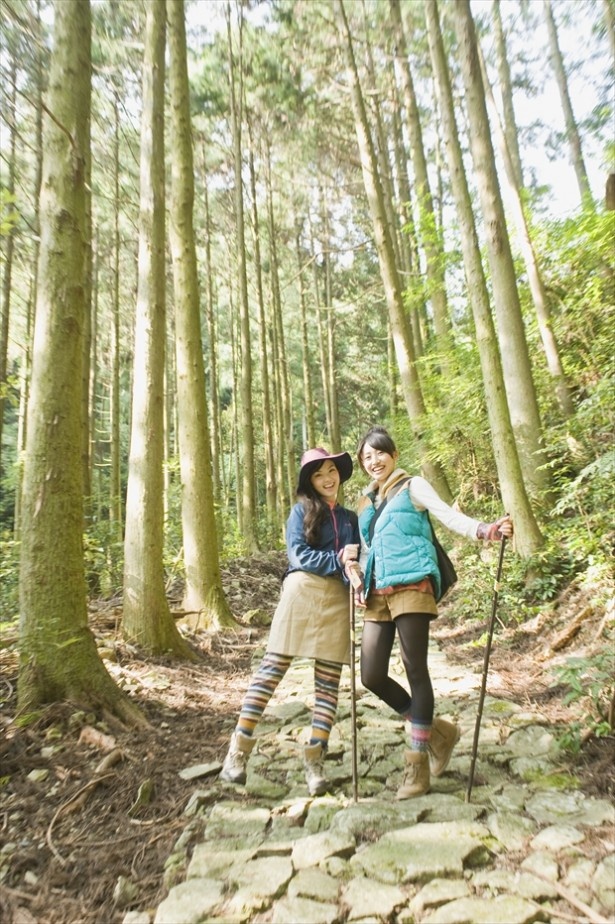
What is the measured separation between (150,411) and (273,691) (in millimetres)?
3663

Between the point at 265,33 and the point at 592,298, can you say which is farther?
the point at 265,33

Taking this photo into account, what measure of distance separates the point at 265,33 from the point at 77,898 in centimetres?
1638

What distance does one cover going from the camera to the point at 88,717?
362cm

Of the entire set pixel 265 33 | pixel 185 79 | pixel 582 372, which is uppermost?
→ pixel 265 33

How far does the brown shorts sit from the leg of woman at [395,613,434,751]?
33 millimetres

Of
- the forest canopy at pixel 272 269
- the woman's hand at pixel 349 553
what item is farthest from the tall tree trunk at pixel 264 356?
the woman's hand at pixel 349 553

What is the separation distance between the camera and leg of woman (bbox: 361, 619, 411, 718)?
10.1 ft

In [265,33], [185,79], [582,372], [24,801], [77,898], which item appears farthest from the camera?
[265,33]

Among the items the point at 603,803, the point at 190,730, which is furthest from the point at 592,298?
the point at 190,730

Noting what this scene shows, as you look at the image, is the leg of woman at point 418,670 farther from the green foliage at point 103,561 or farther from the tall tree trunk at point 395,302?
the tall tree trunk at point 395,302

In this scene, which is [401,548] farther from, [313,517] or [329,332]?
[329,332]

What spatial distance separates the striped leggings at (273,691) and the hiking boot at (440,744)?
1.92 feet

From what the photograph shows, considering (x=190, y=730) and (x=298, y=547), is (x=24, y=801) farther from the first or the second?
(x=298, y=547)

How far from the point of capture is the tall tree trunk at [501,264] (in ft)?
23.0
